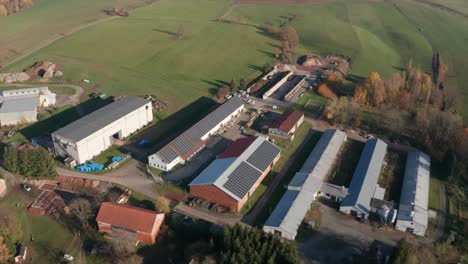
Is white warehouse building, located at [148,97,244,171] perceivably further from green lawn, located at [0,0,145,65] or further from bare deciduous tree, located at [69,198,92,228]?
green lawn, located at [0,0,145,65]

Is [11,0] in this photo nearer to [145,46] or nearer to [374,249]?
[145,46]

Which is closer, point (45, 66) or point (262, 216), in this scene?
point (262, 216)

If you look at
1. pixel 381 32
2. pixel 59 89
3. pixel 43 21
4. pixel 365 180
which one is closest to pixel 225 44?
pixel 59 89

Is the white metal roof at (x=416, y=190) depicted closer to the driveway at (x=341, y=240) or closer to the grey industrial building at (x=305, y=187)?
the driveway at (x=341, y=240)

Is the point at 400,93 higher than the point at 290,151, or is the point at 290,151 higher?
the point at 400,93

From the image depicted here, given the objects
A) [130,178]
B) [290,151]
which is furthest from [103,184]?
[290,151]

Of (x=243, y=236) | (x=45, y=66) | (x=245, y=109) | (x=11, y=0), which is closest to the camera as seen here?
(x=243, y=236)
